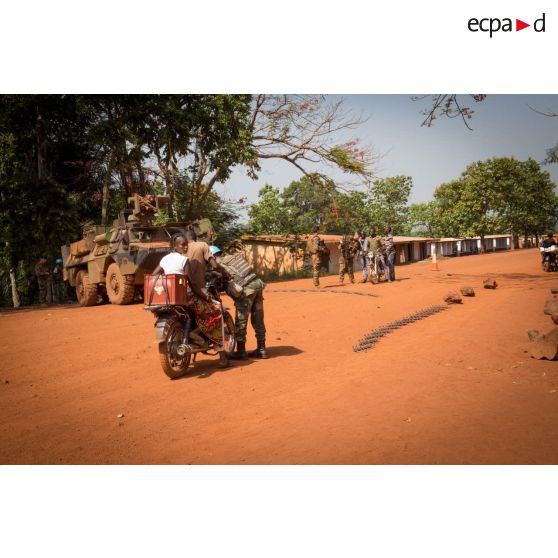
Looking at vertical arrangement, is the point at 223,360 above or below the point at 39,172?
below

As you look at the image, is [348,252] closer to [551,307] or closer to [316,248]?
[316,248]

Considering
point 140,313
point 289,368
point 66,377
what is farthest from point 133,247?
point 289,368

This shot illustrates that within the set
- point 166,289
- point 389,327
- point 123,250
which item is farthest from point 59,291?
point 166,289

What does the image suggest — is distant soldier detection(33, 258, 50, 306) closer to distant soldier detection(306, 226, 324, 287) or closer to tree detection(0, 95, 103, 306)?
tree detection(0, 95, 103, 306)

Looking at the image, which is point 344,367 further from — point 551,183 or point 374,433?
point 551,183

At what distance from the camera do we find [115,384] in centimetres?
570

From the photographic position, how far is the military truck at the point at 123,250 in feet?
40.8

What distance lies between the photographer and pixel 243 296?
639 cm

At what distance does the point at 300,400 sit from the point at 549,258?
46.0ft

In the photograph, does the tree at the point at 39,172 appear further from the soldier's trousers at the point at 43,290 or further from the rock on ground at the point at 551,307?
the rock on ground at the point at 551,307

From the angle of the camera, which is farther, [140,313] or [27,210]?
[140,313]

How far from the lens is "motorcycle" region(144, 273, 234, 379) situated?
215 inches

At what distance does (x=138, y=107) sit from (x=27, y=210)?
3.64 m

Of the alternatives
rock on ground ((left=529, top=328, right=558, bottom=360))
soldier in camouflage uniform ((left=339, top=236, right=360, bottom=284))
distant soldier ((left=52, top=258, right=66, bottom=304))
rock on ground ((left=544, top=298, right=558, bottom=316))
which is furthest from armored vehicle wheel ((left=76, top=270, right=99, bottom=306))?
rock on ground ((left=529, top=328, right=558, bottom=360))
